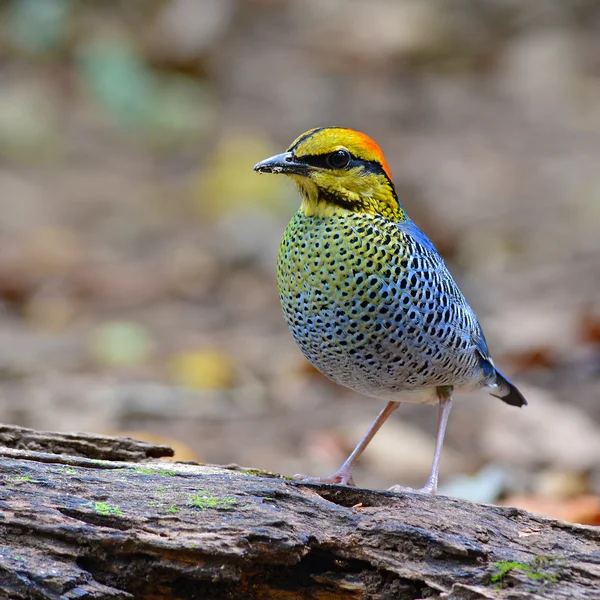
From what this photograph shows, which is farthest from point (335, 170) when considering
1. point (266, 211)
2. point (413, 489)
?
point (266, 211)

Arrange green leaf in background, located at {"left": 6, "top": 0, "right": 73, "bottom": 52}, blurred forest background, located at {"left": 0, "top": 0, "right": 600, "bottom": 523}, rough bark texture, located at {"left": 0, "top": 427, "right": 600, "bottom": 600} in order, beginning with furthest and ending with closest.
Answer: green leaf in background, located at {"left": 6, "top": 0, "right": 73, "bottom": 52} < blurred forest background, located at {"left": 0, "top": 0, "right": 600, "bottom": 523} < rough bark texture, located at {"left": 0, "top": 427, "right": 600, "bottom": 600}

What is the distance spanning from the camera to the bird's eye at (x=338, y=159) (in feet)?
14.3

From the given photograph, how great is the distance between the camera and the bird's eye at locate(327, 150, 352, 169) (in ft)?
14.3

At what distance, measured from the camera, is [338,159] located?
4355 mm

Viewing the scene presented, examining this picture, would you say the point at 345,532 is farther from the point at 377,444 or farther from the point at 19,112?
the point at 19,112

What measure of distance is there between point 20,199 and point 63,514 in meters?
9.98

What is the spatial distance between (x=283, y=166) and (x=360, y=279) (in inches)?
24.3

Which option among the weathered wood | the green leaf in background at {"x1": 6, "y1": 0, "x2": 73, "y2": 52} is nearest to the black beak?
the weathered wood

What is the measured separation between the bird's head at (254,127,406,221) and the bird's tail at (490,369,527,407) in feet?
4.08

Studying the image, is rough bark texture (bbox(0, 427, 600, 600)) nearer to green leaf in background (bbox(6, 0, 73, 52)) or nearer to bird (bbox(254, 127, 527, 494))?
bird (bbox(254, 127, 527, 494))

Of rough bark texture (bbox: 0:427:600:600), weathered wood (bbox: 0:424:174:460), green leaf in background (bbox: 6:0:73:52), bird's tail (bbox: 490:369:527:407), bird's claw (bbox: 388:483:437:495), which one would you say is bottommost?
rough bark texture (bbox: 0:427:600:600)

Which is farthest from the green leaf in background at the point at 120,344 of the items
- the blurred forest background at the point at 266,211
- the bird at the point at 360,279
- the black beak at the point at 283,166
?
the black beak at the point at 283,166

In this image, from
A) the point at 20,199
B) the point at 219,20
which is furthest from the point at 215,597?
the point at 219,20

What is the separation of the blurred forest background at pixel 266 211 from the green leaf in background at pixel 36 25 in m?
0.05
